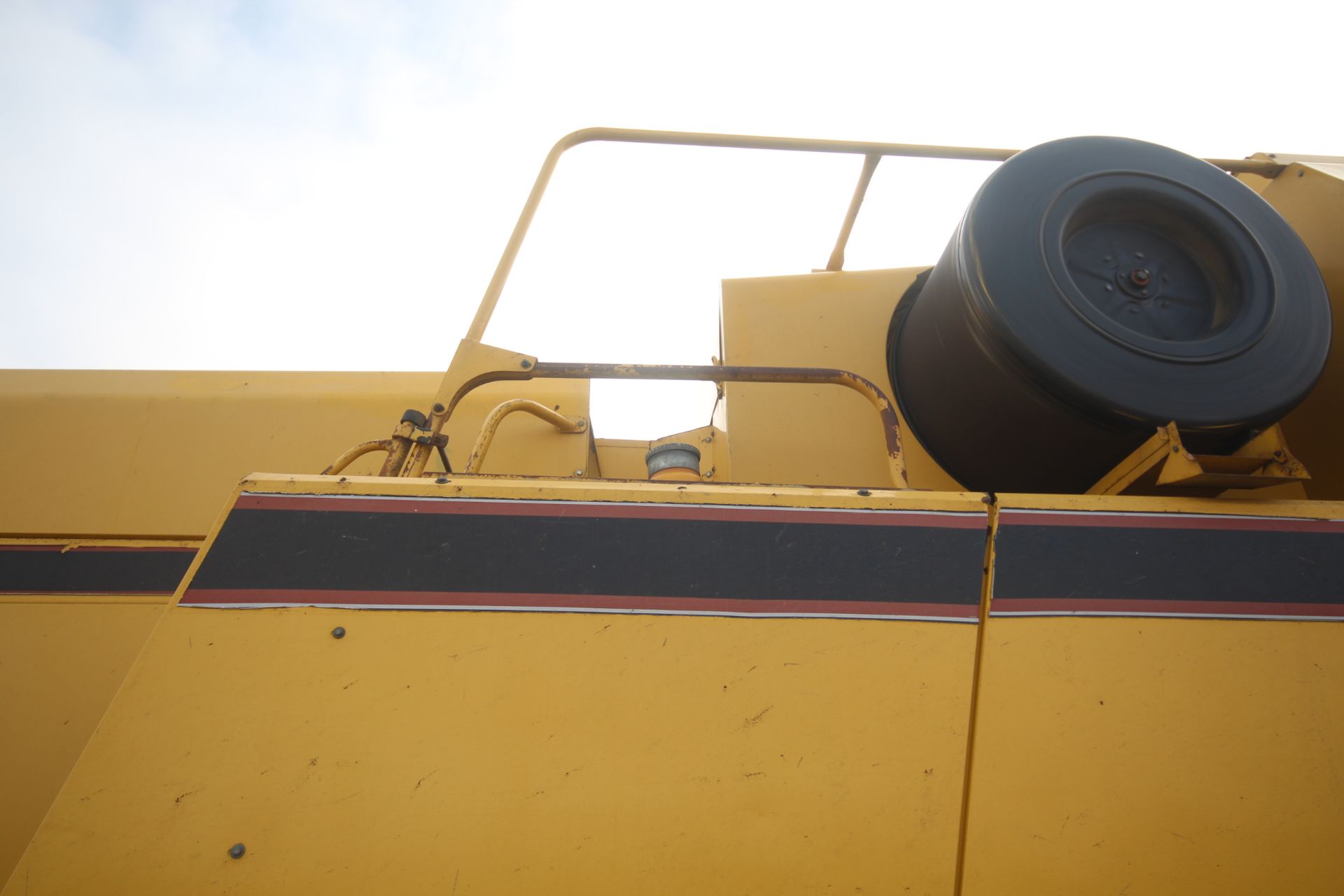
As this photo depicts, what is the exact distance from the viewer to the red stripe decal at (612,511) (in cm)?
141

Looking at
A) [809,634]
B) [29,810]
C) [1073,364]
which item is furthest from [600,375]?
[29,810]

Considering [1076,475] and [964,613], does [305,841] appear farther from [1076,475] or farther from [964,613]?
[1076,475]

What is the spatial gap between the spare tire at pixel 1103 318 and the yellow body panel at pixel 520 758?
612mm

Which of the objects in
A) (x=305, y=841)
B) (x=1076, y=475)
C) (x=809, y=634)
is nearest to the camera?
(x=305, y=841)

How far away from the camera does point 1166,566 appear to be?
4.68ft

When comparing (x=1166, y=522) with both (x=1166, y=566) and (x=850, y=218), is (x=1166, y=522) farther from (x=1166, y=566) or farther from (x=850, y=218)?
(x=850, y=218)

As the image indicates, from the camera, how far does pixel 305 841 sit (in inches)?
47.1

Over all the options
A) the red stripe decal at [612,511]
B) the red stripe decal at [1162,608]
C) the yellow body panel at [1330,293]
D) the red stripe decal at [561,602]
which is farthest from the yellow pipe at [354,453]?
the yellow body panel at [1330,293]

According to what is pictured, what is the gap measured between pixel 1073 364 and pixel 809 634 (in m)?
0.81

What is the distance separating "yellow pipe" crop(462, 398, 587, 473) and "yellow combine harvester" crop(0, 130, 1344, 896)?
0.02 metres

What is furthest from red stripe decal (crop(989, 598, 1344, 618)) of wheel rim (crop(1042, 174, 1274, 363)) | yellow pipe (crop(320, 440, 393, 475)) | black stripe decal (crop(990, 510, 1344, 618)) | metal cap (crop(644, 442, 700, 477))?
yellow pipe (crop(320, 440, 393, 475))

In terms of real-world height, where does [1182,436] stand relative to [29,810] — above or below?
above

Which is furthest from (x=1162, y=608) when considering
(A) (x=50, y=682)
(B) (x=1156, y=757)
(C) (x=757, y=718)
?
(A) (x=50, y=682)

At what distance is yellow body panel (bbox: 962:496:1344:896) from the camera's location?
49.2 inches
